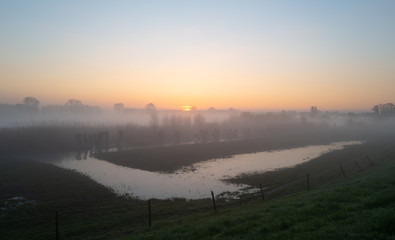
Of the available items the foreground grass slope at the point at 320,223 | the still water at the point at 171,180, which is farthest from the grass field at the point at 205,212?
the still water at the point at 171,180

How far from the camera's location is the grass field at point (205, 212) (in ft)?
Result: 36.8

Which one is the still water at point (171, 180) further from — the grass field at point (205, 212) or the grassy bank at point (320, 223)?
Result: the grassy bank at point (320, 223)

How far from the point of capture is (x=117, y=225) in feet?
72.2

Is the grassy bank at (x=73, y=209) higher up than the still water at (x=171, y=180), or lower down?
higher up

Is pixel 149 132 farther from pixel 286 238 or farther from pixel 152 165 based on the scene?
pixel 286 238

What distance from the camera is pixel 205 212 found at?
23.4 m

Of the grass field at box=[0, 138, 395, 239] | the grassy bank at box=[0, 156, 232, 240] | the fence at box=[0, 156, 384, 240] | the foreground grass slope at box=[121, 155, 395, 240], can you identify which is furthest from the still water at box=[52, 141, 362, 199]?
the foreground grass slope at box=[121, 155, 395, 240]

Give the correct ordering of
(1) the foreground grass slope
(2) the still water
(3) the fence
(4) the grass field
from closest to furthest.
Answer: (1) the foreground grass slope → (4) the grass field → (3) the fence → (2) the still water

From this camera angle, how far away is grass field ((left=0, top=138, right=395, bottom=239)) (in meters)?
11.2

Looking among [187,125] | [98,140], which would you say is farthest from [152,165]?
[187,125]

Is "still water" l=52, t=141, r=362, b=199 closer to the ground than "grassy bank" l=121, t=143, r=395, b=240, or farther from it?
closer to the ground

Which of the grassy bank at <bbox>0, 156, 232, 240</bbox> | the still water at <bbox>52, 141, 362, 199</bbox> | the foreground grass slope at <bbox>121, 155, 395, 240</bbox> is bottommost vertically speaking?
the still water at <bbox>52, 141, 362, 199</bbox>

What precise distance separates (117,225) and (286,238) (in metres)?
16.8

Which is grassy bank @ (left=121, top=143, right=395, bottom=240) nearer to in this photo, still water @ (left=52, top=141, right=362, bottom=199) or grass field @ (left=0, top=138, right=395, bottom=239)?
grass field @ (left=0, top=138, right=395, bottom=239)
